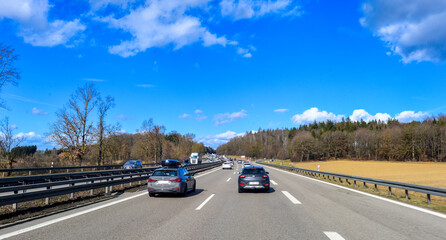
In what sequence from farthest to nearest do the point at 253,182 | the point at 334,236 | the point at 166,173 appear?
the point at 253,182, the point at 166,173, the point at 334,236

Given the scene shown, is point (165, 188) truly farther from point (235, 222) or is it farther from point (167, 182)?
point (235, 222)

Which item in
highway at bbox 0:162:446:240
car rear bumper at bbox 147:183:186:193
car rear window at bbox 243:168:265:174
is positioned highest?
car rear window at bbox 243:168:265:174

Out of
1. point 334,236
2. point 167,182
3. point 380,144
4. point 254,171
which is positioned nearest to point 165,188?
point 167,182

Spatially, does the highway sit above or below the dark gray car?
below

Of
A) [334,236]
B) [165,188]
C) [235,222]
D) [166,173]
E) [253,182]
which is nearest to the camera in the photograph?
[334,236]

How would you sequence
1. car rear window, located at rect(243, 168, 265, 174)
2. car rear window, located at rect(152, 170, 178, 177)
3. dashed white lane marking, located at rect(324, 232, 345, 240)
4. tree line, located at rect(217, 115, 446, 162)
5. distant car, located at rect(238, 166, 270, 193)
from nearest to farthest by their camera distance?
1. dashed white lane marking, located at rect(324, 232, 345, 240)
2. car rear window, located at rect(152, 170, 178, 177)
3. distant car, located at rect(238, 166, 270, 193)
4. car rear window, located at rect(243, 168, 265, 174)
5. tree line, located at rect(217, 115, 446, 162)

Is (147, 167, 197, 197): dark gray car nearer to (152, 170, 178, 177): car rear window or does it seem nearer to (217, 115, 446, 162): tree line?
(152, 170, 178, 177): car rear window

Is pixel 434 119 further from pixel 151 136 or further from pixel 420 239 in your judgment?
pixel 420 239

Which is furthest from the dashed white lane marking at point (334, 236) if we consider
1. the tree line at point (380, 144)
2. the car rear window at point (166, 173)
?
the tree line at point (380, 144)

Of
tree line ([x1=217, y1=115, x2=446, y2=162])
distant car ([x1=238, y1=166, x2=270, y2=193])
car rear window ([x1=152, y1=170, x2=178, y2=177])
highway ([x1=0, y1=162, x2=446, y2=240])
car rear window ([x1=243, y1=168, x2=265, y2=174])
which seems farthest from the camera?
tree line ([x1=217, y1=115, x2=446, y2=162])

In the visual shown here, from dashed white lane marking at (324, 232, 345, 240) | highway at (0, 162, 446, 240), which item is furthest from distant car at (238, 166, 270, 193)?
dashed white lane marking at (324, 232, 345, 240)

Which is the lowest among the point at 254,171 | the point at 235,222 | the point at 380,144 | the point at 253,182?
the point at 235,222

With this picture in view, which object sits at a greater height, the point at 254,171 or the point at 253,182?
the point at 254,171

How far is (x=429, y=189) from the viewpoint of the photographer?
11.0m
